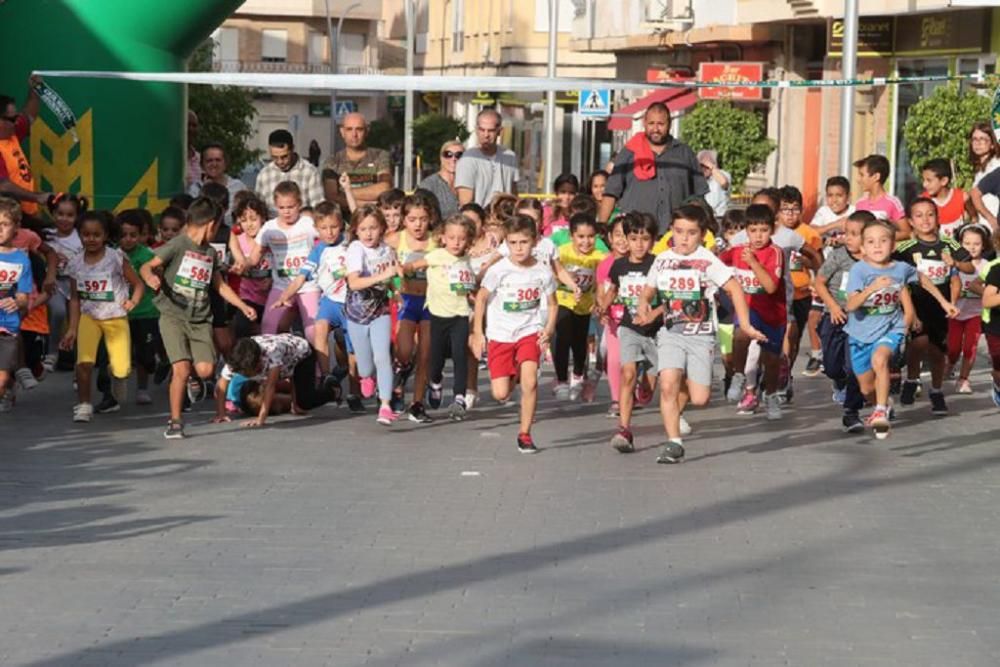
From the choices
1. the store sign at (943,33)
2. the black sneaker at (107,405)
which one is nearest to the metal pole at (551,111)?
the store sign at (943,33)

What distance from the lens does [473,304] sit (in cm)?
1472

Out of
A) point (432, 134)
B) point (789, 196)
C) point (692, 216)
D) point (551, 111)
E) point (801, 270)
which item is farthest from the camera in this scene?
point (432, 134)

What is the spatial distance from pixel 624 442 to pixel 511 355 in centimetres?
105

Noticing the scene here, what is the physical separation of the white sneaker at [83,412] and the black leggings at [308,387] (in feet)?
4.53

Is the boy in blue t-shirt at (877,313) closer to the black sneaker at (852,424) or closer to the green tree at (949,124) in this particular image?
the black sneaker at (852,424)

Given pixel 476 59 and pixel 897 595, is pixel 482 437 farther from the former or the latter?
pixel 476 59

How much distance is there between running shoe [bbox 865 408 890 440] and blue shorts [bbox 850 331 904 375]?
27 cm

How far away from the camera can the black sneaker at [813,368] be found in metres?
17.9

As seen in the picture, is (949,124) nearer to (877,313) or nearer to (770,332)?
(770,332)

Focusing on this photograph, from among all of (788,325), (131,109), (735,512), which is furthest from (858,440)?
(131,109)

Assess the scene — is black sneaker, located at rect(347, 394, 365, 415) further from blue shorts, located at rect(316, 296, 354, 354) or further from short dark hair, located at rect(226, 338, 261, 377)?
short dark hair, located at rect(226, 338, 261, 377)

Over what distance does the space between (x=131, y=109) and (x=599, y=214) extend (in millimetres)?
4080

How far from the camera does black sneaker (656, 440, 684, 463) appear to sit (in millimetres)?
12516

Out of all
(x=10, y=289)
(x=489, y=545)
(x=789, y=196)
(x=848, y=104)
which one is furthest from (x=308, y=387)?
(x=848, y=104)
